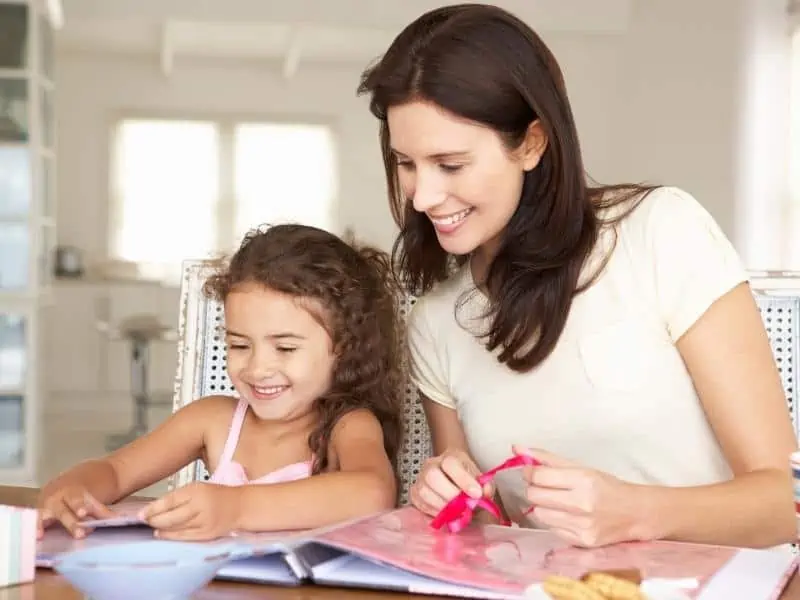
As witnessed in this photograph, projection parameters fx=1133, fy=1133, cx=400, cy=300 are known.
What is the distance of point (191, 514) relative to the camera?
0.98 meters

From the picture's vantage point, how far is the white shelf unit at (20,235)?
5.13 m

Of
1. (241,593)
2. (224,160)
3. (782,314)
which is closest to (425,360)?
(782,314)

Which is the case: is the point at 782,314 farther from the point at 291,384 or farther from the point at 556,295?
the point at 291,384

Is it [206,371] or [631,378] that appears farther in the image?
[206,371]

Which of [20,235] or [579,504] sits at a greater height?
[20,235]

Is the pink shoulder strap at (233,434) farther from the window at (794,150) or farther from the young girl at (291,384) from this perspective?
the window at (794,150)

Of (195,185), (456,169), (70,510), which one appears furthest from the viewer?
(195,185)

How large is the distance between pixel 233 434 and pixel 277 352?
0.15 m

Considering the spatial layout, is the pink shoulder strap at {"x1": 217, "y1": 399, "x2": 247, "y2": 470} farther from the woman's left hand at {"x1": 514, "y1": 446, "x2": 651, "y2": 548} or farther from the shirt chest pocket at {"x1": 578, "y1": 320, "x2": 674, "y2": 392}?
the woman's left hand at {"x1": 514, "y1": 446, "x2": 651, "y2": 548}

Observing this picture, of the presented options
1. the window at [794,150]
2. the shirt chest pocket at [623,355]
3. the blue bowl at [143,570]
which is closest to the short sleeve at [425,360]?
the shirt chest pocket at [623,355]

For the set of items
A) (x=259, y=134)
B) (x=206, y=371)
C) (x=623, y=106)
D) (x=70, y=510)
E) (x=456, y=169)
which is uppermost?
(x=623, y=106)

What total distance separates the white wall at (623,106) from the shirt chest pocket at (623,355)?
4.80m

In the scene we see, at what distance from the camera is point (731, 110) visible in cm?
637

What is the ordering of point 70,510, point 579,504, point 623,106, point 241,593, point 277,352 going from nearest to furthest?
point 241,593, point 579,504, point 70,510, point 277,352, point 623,106
